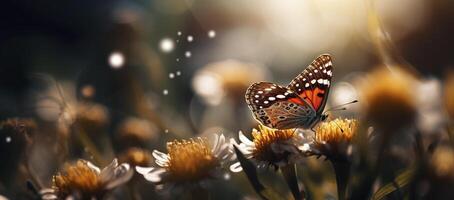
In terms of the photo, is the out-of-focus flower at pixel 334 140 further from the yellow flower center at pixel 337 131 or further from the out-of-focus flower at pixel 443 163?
the out-of-focus flower at pixel 443 163

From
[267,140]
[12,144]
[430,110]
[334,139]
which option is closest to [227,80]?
[12,144]

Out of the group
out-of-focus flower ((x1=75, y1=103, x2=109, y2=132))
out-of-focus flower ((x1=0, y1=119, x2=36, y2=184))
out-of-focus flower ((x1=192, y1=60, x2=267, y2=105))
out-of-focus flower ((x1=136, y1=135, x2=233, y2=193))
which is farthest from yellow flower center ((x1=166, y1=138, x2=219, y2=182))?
out-of-focus flower ((x1=192, y1=60, x2=267, y2=105))

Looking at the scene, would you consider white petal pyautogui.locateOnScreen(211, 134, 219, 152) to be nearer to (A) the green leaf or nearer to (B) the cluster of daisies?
(B) the cluster of daisies

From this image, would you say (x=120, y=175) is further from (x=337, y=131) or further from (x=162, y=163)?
(x=337, y=131)

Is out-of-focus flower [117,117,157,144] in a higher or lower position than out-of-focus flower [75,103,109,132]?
lower

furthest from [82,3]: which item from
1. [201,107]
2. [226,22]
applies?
[201,107]

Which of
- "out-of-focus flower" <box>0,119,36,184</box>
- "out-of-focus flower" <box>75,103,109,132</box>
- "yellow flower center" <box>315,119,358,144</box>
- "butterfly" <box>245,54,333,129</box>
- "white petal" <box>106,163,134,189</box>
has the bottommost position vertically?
"yellow flower center" <box>315,119,358,144</box>

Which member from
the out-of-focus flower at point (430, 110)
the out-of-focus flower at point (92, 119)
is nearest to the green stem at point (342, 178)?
the out-of-focus flower at point (430, 110)
